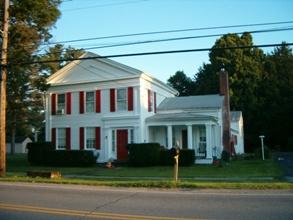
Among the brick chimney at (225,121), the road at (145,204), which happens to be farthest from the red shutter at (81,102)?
the road at (145,204)

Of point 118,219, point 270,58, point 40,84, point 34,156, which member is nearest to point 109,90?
point 40,84

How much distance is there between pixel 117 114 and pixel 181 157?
6.69m

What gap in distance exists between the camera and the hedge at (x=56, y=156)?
30139 mm

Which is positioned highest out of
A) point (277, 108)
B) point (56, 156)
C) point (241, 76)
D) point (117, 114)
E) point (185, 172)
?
point (241, 76)

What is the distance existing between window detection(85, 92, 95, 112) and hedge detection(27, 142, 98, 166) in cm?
395

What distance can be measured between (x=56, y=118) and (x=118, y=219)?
2639cm

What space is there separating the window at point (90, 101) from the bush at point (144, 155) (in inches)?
244

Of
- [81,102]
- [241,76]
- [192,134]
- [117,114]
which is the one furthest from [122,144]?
[241,76]

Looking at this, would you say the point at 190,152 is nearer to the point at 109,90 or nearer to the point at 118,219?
the point at 109,90

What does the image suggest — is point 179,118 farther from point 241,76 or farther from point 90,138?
point 241,76

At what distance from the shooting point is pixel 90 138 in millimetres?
33031

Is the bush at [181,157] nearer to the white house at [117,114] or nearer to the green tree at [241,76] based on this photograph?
the white house at [117,114]

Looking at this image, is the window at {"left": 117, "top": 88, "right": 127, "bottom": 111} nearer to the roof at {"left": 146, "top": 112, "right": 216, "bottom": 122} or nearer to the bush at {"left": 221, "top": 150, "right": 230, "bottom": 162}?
the roof at {"left": 146, "top": 112, "right": 216, "bottom": 122}

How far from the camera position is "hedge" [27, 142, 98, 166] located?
30139mm
